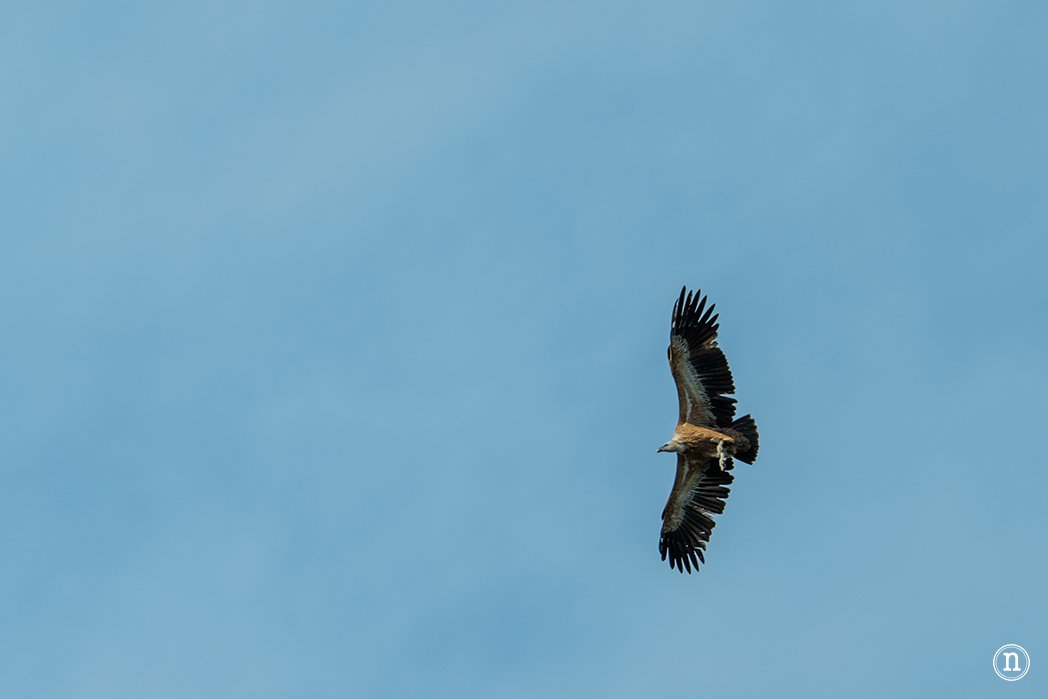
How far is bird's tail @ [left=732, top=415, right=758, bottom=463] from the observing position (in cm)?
4259

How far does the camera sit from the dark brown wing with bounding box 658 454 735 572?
4425cm

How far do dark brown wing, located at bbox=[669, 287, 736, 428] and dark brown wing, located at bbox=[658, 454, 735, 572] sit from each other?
1.84m

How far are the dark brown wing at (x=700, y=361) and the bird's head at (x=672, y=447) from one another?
116 cm

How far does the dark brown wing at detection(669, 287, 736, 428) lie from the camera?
140 ft

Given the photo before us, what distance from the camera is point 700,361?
4278 centimetres

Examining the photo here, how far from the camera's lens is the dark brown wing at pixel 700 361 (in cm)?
4275

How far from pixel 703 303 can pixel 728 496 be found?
5630 mm

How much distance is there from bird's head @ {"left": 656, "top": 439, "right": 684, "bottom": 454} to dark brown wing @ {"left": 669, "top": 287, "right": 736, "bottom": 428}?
3.81 feet

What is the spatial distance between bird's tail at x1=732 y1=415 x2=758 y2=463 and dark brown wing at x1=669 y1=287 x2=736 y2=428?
0.27 metres

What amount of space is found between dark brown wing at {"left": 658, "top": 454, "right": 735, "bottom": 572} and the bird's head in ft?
1.41

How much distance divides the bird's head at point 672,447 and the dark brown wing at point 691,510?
428 mm

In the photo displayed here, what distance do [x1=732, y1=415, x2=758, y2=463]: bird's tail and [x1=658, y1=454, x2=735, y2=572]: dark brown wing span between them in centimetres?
137

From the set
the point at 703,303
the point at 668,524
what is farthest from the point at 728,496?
the point at 703,303

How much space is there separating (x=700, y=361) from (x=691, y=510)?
4.67 meters
